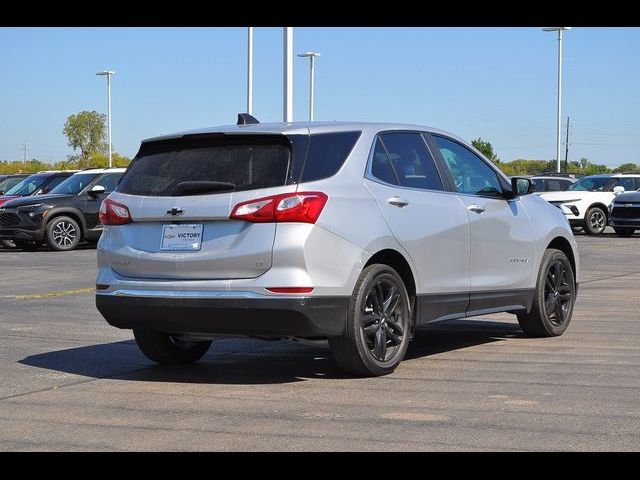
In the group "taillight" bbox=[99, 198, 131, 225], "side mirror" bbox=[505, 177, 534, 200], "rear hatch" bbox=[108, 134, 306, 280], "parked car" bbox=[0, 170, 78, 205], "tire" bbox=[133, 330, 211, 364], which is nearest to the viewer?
"rear hatch" bbox=[108, 134, 306, 280]

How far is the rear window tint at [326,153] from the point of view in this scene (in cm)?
762

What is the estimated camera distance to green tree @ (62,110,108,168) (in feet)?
324

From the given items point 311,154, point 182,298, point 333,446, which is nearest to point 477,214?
A: point 311,154

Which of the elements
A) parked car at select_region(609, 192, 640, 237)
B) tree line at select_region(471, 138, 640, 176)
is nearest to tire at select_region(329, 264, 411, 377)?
parked car at select_region(609, 192, 640, 237)

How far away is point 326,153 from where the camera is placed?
7805 millimetres

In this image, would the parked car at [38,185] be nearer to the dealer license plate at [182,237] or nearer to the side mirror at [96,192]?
the side mirror at [96,192]

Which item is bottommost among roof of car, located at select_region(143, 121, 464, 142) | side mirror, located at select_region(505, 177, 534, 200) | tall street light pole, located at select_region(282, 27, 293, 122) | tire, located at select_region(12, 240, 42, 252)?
tire, located at select_region(12, 240, 42, 252)

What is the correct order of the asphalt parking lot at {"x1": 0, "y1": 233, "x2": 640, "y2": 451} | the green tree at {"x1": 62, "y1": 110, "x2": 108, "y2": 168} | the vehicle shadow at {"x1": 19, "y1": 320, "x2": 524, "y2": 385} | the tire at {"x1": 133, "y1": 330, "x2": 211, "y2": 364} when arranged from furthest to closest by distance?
the green tree at {"x1": 62, "y1": 110, "x2": 108, "y2": 168} < the tire at {"x1": 133, "y1": 330, "x2": 211, "y2": 364} < the vehicle shadow at {"x1": 19, "y1": 320, "x2": 524, "y2": 385} < the asphalt parking lot at {"x1": 0, "y1": 233, "x2": 640, "y2": 451}

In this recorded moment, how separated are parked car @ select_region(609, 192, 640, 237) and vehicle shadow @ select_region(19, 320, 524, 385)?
798 inches

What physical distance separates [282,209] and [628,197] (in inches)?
948

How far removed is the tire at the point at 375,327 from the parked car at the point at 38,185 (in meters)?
20.9

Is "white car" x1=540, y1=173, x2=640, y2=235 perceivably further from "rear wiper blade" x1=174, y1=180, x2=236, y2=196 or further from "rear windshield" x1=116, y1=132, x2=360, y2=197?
"rear wiper blade" x1=174, y1=180, x2=236, y2=196

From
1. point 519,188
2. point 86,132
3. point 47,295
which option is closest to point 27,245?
point 47,295

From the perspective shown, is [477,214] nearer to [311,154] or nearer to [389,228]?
[389,228]
